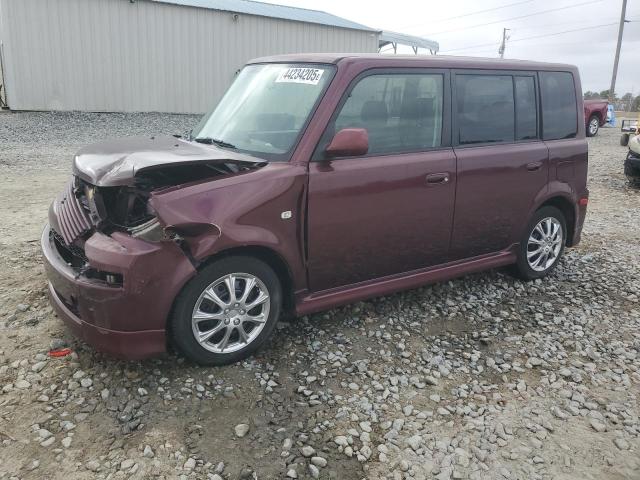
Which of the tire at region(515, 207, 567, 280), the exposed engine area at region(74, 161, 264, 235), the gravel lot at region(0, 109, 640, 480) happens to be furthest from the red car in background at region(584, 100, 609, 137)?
the exposed engine area at region(74, 161, 264, 235)

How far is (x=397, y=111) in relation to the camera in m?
3.88

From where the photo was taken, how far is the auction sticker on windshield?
3.71 metres

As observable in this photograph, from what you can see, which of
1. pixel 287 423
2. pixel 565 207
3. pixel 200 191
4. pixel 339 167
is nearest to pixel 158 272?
pixel 200 191

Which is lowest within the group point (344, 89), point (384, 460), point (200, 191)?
point (384, 460)

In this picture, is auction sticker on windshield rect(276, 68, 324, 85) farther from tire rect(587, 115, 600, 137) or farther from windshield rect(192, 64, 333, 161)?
tire rect(587, 115, 600, 137)

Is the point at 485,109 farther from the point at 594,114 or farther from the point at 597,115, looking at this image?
the point at 597,115

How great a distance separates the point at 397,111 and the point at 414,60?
42 cm

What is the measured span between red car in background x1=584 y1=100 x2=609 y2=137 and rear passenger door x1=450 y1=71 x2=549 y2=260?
18.4 meters

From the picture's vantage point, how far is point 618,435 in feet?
9.78

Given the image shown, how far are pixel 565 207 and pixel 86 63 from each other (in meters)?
16.4

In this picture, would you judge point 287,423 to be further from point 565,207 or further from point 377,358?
point 565,207

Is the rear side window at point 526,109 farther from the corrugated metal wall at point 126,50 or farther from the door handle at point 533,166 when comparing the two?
the corrugated metal wall at point 126,50

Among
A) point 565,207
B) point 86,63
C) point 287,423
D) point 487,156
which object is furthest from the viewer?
point 86,63

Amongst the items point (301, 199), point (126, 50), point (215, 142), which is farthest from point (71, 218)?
point (126, 50)
